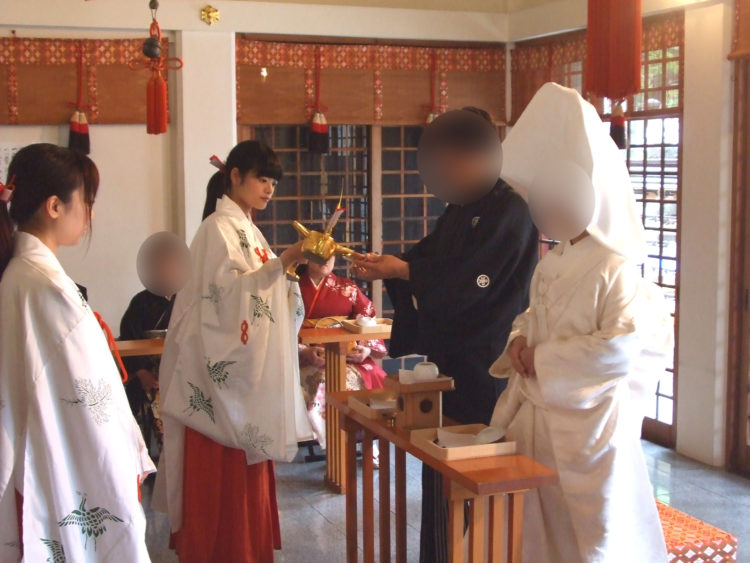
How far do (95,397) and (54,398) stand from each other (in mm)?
83

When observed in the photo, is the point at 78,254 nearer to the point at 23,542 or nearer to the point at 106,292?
the point at 106,292

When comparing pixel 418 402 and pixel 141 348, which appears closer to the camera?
pixel 418 402

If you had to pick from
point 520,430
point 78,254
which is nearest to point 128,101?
point 78,254

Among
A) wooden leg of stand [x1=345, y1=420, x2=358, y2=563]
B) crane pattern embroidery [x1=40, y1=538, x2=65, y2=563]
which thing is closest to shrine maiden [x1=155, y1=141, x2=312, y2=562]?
wooden leg of stand [x1=345, y1=420, x2=358, y2=563]

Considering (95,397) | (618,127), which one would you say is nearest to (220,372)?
(95,397)

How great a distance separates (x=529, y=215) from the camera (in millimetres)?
2525

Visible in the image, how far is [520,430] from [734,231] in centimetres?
268

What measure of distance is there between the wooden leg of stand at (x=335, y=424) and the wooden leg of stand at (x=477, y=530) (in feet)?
Answer: 7.33

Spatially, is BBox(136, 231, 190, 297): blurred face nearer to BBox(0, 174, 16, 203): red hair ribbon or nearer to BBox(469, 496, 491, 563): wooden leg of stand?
BBox(0, 174, 16, 203): red hair ribbon

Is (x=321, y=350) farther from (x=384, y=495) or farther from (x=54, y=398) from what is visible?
(x=54, y=398)

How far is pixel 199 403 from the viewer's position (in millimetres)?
3203

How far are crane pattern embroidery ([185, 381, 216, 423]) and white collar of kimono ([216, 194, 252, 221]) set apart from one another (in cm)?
61

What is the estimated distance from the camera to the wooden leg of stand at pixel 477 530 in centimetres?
209

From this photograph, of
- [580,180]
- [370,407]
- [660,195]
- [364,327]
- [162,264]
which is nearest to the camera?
[580,180]
